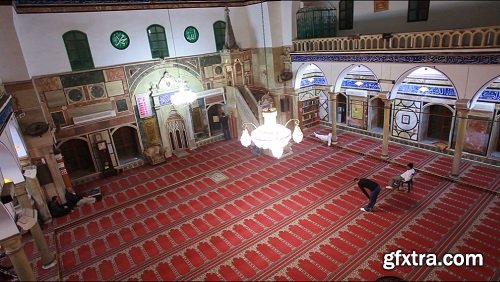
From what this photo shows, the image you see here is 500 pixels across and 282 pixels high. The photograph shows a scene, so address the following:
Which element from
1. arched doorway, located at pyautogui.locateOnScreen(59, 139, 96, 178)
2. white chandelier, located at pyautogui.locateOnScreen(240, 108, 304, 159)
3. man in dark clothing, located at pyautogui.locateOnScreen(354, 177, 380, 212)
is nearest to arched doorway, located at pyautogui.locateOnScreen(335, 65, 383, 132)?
man in dark clothing, located at pyautogui.locateOnScreen(354, 177, 380, 212)

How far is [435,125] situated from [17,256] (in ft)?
38.1

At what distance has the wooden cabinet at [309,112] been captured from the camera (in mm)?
13211

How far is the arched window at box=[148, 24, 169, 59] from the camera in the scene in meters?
10.7

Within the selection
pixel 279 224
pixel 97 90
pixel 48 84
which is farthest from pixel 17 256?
pixel 97 90

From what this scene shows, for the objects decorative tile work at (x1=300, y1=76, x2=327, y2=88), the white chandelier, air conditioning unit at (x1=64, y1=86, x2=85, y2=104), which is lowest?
decorative tile work at (x1=300, y1=76, x2=327, y2=88)

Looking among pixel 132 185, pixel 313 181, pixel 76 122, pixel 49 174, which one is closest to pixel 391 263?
pixel 313 181

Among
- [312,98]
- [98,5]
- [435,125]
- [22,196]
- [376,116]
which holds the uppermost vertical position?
[98,5]

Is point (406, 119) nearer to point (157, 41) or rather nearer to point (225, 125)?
point (225, 125)

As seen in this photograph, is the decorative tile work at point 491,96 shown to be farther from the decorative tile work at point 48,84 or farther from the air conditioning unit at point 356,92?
the decorative tile work at point 48,84

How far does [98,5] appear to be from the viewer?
9.55 metres

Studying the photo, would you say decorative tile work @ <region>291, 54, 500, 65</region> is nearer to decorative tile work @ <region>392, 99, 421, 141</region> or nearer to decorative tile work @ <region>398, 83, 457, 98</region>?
decorative tile work @ <region>398, 83, 457, 98</region>

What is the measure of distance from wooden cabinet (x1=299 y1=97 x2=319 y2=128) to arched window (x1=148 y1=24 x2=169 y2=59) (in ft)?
18.9

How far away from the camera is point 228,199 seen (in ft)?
27.1

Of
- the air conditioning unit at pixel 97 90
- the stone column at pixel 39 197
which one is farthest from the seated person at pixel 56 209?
the air conditioning unit at pixel 97 90
